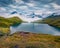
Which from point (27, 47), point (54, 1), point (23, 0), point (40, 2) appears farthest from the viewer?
point (54, 1)

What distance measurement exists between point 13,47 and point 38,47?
460 cm

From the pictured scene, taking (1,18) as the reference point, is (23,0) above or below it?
above

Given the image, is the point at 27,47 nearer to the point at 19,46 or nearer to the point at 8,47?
the point at 19,46

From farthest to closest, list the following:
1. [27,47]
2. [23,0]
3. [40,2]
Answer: [23,0] → [40,2] → [27,47]

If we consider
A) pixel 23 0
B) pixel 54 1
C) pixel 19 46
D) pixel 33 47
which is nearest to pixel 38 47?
pixel 33 47

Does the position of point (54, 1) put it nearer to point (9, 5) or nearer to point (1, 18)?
point (9, 5)

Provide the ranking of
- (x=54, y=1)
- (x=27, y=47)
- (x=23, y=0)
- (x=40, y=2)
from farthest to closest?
(x=54, y=1) < (x=23, y=0) < (x=40, y=2) < (x=27, y=47)

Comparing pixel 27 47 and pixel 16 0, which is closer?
pixel 27 47

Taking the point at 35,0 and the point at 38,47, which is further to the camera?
the point at 35,0

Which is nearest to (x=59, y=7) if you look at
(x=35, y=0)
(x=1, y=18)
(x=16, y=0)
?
(x=35, y=0)

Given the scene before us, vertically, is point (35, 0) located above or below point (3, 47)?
above

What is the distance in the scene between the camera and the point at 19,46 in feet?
99.6

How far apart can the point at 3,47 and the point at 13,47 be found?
7.27ft

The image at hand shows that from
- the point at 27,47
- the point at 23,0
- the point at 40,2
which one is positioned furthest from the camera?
the point at 23,0
